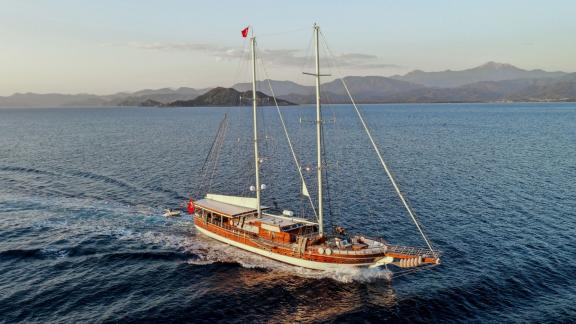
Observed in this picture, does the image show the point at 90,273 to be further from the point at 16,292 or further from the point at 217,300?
the point at 217,300

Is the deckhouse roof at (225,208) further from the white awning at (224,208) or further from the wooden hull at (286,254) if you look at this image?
the wooden hull at (286,254)

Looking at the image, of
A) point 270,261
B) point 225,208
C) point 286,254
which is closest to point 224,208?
point 225,208

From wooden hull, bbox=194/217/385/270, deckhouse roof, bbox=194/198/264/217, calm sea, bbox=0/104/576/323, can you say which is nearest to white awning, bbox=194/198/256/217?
deckhouse roof, bbox=194/198/264/217

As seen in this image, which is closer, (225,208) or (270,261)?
(270,261)


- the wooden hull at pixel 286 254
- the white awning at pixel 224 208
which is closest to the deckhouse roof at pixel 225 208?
the white awning at pixel 224 208

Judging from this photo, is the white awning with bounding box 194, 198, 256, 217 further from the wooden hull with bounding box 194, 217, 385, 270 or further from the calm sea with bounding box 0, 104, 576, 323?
the calm sea with bounding box 0, 104, 576, 323

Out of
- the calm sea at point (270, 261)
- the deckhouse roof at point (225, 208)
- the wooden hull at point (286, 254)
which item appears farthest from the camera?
the deckhouse roof at point (225, 208)

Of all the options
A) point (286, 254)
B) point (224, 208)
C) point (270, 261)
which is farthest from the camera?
point (224, 208)

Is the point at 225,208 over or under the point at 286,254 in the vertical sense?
over

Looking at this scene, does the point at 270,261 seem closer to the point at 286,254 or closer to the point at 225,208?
the point at 286,254

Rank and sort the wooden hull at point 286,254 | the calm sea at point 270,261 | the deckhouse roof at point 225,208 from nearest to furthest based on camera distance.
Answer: the calm sea at point 270,261 < the wooden hull at point 286,254 < the deckhouse roof at point 225,208
